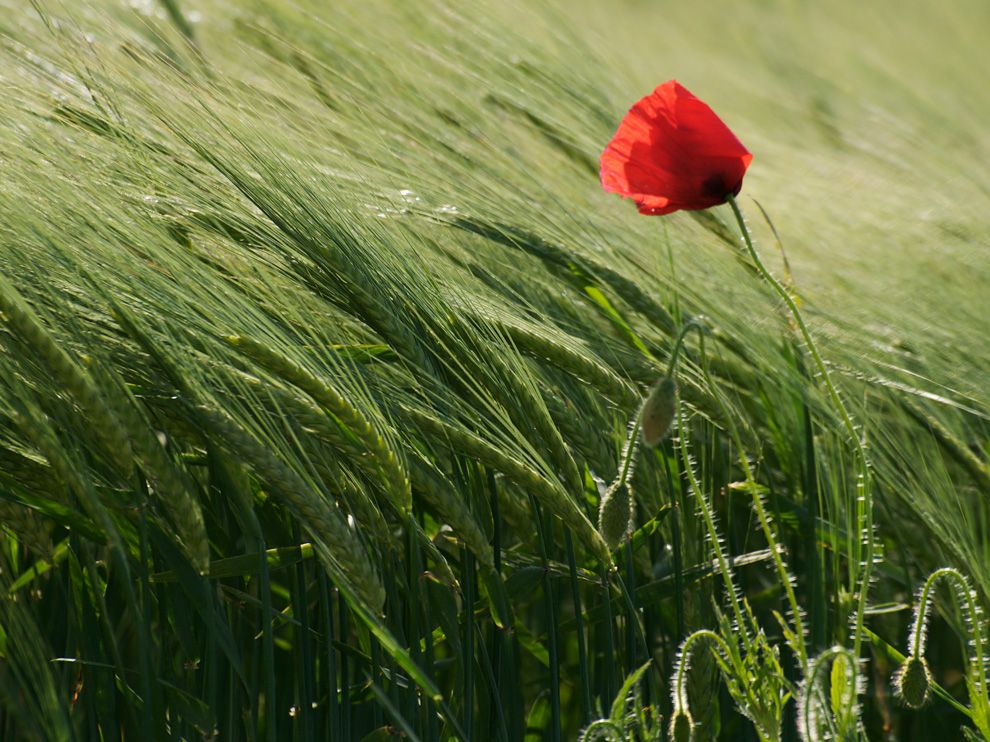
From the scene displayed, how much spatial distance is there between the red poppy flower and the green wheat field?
0.09 metres

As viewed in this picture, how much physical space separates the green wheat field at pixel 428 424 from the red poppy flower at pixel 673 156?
9 centimetres

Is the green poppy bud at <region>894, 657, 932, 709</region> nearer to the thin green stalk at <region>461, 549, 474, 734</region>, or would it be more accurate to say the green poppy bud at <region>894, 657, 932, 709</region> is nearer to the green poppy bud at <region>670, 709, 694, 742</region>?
the green poppy bud at <region>670, 709, 694, 742</region>

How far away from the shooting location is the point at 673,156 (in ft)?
2.54

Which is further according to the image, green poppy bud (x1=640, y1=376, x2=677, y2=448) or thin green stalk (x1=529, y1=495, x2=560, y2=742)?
thin green stalk (x1=529, y1=495, x2=560, y2=742)

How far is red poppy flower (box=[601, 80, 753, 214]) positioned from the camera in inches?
29.8

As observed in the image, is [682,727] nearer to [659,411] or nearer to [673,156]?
[659,411]

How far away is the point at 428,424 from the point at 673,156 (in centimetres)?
23

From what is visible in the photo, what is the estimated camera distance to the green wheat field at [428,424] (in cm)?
70

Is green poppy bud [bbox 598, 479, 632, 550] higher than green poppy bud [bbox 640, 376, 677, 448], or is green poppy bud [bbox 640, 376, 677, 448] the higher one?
green poppy bud [bbox 640, 376, 677, 448]

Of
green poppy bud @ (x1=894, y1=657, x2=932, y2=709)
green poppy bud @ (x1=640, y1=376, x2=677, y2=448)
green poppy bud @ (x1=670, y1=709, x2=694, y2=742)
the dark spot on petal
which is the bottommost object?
green poppy bud @ (x1=670, y1=709, x2=694, y2=742)

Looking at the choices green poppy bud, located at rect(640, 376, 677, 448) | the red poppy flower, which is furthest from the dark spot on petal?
green poppy bud, located at rect(640, 376, 677, 448)

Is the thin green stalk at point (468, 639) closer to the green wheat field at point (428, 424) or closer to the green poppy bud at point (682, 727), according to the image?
the green wheat field at point (428, 424)

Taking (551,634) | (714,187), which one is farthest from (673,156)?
(551,634)

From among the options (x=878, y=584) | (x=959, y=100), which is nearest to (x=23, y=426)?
(x=878, y=584)
